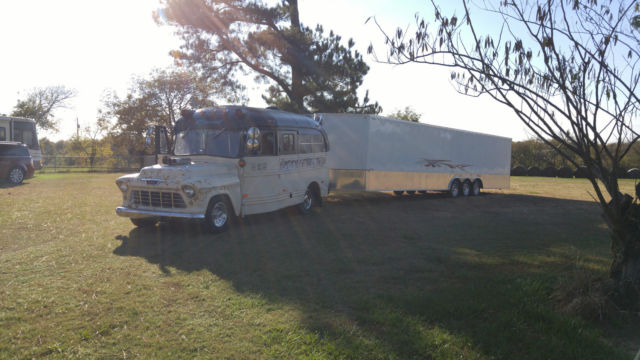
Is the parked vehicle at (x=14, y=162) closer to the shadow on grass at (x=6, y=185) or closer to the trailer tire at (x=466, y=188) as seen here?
the shadow on grass at (x=6, y=185)

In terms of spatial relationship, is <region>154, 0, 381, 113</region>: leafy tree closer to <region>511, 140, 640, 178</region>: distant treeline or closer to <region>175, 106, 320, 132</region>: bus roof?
<region>175, 106, 320, 132</region>: bus roof

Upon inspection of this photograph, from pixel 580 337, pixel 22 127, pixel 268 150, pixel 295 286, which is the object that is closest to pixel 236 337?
pixel 295 286

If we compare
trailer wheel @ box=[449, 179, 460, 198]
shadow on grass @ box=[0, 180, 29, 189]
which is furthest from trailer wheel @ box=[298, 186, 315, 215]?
shadow on grass @ box=[0, 180, 29, 189]

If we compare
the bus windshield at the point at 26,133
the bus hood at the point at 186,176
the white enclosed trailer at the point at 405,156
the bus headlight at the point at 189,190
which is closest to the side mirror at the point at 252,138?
the bus hood at the point at 186,176

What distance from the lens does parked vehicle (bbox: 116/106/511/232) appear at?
8.19 metres

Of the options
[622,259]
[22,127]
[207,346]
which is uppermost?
[22,127]

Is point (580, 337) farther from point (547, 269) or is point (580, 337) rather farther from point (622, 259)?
point (547, 269)

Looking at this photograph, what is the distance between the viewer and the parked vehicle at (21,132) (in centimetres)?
2128

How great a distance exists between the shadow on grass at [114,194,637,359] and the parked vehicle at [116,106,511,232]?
0.61 meters

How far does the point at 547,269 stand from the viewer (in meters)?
6.14

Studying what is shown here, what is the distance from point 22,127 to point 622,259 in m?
26.2

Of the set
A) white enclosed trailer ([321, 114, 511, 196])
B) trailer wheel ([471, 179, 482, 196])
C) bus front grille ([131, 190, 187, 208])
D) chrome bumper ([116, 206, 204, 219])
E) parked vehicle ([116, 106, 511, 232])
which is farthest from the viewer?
trailer wheel ([471, 179, 482, 196])

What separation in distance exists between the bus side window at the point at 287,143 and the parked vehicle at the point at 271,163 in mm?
25

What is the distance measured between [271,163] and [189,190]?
2496 millimetres
